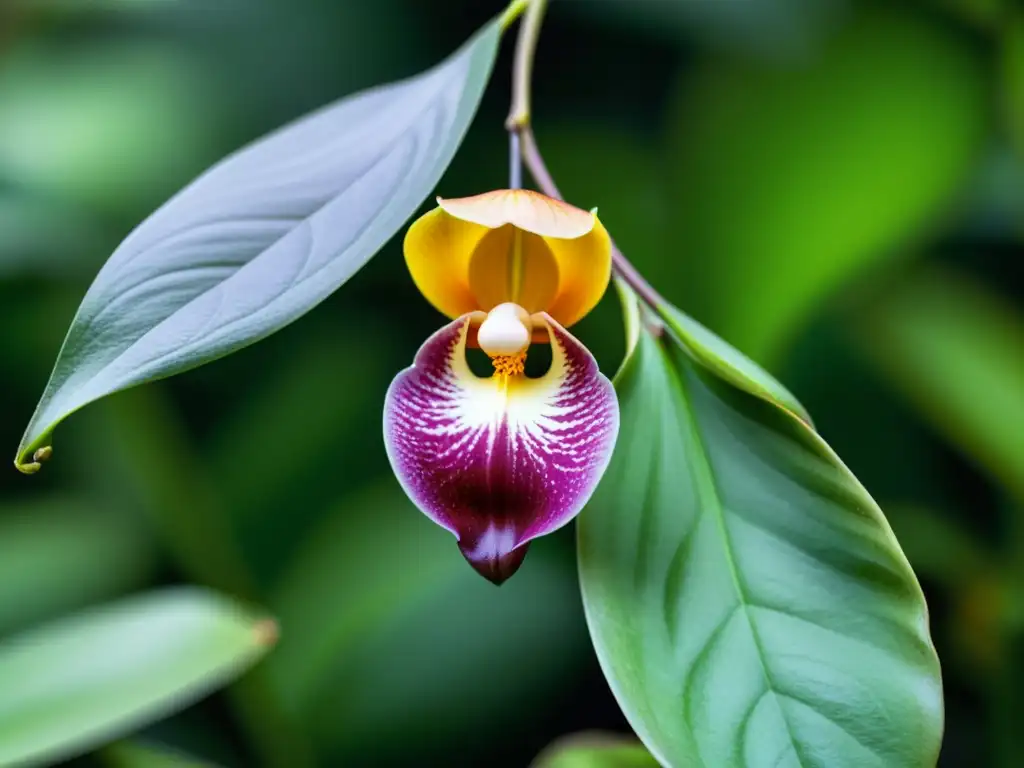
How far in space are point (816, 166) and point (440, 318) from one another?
32 cm

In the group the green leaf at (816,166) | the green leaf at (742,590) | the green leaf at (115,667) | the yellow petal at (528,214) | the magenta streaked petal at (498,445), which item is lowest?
the green leaf at (115,667)

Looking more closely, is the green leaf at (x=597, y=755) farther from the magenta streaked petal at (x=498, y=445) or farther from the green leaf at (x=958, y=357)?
the green leaf at (x=958, y=357)

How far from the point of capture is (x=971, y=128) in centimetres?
79

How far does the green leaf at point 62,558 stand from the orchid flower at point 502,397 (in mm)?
629

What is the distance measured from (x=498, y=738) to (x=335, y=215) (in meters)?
0.59

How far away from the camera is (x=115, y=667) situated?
60 centimetres

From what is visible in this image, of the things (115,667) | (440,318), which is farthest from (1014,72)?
(115,667)

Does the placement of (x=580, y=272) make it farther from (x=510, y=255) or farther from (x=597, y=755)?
(x=597, y=755)

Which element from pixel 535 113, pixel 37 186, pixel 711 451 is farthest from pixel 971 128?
pixel 37 186

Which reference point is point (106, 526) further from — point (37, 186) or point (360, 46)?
point (360, 46)

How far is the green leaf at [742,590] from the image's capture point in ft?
1.19

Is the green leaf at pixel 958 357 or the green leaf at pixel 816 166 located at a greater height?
the green leaf at pixel 816 166

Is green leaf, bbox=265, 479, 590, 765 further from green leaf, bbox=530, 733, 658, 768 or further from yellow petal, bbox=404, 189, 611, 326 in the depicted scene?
yellow petal, bbox=404, 189, 611, 326

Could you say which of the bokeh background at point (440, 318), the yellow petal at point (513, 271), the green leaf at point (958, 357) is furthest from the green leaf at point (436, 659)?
the yellow petal at point (513, 271)
